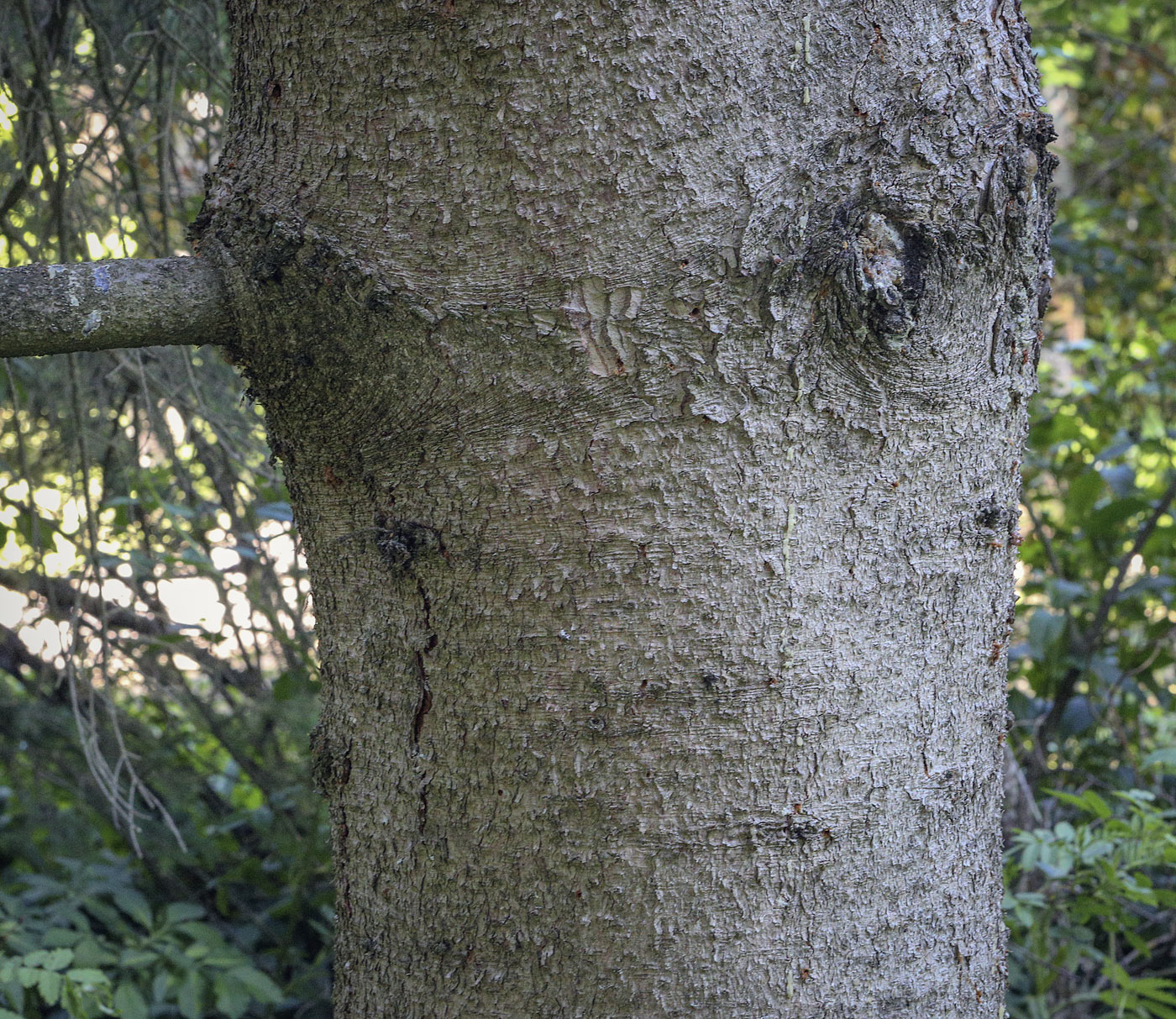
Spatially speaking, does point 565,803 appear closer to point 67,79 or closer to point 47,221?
point 47,221

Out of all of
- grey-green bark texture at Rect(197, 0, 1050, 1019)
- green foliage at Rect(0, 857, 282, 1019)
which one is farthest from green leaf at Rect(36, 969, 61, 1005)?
grey-green bark texture at Rect(197, 0, 1050, 1019)

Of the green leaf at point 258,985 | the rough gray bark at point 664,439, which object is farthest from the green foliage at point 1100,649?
the green leaf at point 258,985

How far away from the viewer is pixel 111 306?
749 millimetres

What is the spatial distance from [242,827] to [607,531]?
7.95 feet

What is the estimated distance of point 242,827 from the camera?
2.71 meters

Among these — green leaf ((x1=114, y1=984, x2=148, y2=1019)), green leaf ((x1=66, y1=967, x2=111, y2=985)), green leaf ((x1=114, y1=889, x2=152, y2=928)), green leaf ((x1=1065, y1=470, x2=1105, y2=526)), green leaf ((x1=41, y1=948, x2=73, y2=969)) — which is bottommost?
green leaf ((x1=114, y1=984, x2=148, y2=1019))

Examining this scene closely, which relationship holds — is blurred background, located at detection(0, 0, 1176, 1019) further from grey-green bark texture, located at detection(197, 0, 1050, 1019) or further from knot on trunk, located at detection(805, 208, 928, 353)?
knot on trunk, located at detection(805, 208, 928, 353)

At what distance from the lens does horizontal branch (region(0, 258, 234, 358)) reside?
74 cm

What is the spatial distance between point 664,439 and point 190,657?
1972mm

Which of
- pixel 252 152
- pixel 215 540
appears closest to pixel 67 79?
pixel 215 540

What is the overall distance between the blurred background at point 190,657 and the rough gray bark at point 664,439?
111 cm

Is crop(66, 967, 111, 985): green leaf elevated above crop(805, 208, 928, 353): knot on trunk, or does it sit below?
below

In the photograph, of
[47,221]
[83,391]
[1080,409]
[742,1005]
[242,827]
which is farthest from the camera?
[1080,409]

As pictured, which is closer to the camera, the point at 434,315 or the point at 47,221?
the point at 434,315
